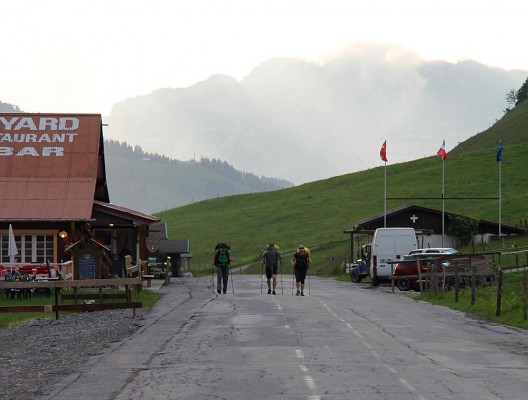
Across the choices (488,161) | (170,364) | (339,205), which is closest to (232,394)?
(170,364)

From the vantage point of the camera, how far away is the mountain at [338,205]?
100812 mm

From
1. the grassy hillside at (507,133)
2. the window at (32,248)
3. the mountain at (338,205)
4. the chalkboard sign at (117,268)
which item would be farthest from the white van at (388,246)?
the grassy hillside at (507,133)

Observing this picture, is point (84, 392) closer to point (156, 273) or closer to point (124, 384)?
point (124, 384)

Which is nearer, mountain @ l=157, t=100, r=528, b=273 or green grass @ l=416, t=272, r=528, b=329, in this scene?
green grass @ l=416, t=272, r=528, b=329

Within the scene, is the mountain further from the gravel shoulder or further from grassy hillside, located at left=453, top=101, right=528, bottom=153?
the gravel shoulder

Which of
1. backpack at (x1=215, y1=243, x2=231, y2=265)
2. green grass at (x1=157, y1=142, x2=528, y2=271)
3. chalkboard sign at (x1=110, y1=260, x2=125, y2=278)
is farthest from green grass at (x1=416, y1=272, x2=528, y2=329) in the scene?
green grass at (x1=157, y1=142, x2=528, y2=271)

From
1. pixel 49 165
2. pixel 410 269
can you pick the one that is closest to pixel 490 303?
pixel 410 269

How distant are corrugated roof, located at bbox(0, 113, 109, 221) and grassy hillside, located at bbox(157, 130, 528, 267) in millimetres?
41697

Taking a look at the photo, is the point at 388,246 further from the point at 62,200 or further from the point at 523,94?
the point at 523,94

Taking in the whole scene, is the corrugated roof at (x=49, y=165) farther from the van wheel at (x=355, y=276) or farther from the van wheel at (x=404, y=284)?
the van wheel at (x=355, y=276)

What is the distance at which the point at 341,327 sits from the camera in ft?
71.8

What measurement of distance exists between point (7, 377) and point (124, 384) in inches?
97.5

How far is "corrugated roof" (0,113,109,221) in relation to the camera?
43.5 m

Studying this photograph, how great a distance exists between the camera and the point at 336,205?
399 ft
